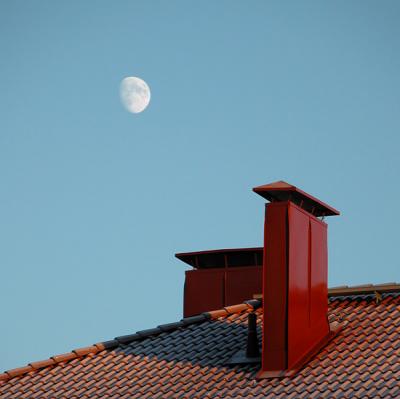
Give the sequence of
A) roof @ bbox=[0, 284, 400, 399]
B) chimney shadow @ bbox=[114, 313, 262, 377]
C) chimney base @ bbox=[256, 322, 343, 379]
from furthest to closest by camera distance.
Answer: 1. chimney shadow @ bbox=[114, 313, 262, 377]
2. chimney base @ bbox=[256, 322, 343, 379]
3. roof @ bbox=[0, 284, 400, 399]

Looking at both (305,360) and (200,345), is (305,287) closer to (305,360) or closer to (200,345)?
(305,360)

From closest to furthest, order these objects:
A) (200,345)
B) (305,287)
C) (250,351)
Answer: (250,351) < (305,287) < (200,345)

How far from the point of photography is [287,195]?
19.9 metres

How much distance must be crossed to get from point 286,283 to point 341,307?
2.34m

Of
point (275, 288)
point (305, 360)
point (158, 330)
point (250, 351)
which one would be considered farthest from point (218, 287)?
point (305, 360)

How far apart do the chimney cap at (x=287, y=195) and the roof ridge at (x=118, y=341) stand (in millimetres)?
2440

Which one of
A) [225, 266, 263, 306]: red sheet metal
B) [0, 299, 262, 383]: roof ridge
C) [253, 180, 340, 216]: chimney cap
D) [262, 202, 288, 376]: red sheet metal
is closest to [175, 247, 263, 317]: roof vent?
[225, 266, 263, 306]: red sheet metal

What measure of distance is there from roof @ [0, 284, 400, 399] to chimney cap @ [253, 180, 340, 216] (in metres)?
1.85

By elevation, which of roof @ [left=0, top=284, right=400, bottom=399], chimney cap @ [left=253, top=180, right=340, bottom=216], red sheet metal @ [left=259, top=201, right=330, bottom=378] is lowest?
roof @ [left=0, top=284, right=400, bottom=399]

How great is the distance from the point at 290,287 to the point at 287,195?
1.83 m

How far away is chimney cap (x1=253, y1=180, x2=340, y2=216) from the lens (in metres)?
19.6

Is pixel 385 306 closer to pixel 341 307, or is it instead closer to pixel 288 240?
pixel 341 307

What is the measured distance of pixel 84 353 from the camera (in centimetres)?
2125

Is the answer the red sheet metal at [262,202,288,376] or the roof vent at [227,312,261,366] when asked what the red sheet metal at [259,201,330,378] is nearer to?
the red sheet metal at [262,202,288,376]
